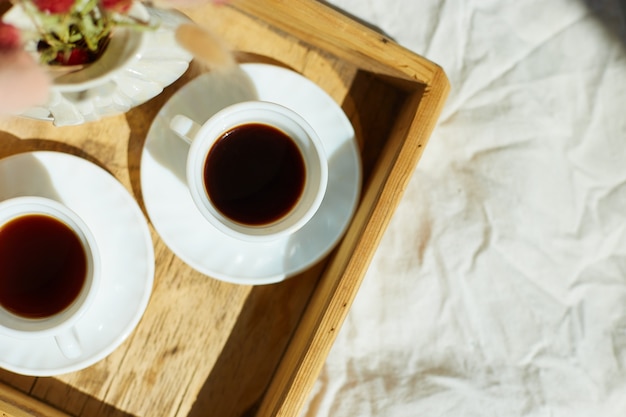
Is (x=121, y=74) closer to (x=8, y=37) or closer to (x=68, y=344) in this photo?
(x=8, y=37)

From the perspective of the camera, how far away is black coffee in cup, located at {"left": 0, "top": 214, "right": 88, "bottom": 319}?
674 millimetres

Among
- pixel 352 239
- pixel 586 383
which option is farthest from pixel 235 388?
pixel 586 383

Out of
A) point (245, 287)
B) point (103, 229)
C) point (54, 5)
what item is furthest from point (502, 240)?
point (54, 5)

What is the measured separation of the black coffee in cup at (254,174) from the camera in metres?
0.71

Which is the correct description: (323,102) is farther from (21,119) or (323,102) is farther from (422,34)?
(21,119)

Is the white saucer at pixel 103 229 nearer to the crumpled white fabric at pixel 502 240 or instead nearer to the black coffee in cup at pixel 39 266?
the black coffee in cup at pixel 39 266

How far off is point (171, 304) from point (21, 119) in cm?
27

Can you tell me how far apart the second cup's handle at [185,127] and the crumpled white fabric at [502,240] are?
0.29m

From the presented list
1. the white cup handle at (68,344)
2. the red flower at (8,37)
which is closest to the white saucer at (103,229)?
the white cup handle at (68,344)

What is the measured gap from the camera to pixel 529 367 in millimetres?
829

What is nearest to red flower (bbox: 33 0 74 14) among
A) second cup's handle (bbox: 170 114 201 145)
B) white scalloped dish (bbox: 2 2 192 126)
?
white scalloped dish (bbox: 2 2 192 126)

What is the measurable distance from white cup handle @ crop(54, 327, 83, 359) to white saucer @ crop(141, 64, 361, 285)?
0.14 m

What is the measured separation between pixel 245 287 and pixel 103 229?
0.18 meters

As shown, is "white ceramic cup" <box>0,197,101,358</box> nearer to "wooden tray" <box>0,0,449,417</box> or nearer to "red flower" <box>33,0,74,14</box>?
"wooden tray" <box>0,0,449,417</box>
